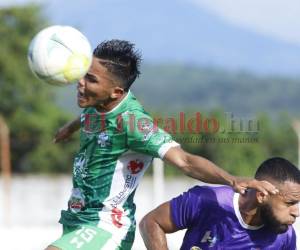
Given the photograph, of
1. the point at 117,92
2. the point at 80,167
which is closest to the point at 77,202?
the point at 80,167

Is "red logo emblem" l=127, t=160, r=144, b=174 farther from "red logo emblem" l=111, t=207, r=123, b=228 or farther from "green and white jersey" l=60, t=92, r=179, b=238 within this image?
"red logo emblem" l=111, t=207, r=123, b=228

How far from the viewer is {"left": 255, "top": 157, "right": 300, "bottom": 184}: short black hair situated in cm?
588

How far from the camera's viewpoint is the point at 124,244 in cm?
664

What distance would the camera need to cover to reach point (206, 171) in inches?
229

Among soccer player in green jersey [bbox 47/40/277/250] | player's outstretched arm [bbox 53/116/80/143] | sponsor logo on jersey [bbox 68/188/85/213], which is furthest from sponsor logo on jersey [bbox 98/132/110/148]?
player's outstretched arm [bbox 53/116/80/143]

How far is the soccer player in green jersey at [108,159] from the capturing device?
644 cm

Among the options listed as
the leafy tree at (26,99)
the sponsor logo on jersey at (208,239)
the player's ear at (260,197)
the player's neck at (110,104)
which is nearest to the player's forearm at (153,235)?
the sponsor logo on jersey at (208,239)

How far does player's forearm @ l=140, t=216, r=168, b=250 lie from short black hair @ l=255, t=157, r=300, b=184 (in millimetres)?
788

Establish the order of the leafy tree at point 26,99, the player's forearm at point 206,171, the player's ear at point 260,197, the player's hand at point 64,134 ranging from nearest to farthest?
the player's forearm at point 206,171 → the player's ear at point 260,197 → the player's hand at point 64,134 → the leafy tree at point 26,99

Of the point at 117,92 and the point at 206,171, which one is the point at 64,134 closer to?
the point at 117,92

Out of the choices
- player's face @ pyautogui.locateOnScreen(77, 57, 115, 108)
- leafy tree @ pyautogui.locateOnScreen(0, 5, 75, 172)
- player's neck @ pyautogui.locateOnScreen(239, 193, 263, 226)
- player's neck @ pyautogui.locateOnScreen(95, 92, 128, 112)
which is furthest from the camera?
leafy tree @ pyautogui.locateOnScreen(0, 5, 75, 172)

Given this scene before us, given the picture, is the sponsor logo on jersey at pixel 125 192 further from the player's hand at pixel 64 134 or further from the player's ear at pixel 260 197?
the player's hand at pixel 64 134

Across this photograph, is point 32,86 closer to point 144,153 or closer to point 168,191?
point 168,191

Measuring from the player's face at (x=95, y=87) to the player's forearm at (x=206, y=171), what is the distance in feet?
2.98
